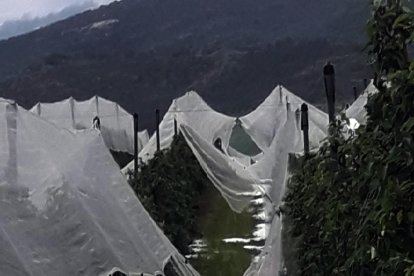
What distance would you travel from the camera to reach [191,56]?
950 inches

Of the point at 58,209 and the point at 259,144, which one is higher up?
the point at 58,209

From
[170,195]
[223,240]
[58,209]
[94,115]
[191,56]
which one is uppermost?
[58,209]

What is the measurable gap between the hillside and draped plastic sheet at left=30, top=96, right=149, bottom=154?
4335 mm

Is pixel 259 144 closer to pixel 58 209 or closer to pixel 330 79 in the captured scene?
pixel 330 79

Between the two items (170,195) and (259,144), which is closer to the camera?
(170,195)

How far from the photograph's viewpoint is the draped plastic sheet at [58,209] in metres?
3.07

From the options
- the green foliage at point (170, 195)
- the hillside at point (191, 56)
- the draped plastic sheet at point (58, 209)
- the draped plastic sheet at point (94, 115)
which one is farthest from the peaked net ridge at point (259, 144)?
the hillside at point (191, 56)

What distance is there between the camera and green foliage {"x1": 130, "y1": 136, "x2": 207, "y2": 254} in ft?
25.7

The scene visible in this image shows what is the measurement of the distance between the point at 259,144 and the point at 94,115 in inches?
112

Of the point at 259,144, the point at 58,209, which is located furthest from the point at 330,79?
the point at 259,144

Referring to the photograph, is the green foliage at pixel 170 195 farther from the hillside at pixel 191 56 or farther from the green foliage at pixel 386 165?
the hillside at pixel 191 56

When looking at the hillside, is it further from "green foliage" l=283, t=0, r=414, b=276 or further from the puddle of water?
"green foliage" l=283, t=0, r=414, b=276

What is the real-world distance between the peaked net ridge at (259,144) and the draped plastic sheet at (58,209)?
1.77 metres

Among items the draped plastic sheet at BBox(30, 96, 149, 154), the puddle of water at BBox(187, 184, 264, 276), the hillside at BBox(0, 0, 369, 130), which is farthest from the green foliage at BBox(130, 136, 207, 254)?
the hillside at BBox(0, 0, 369, 130)
